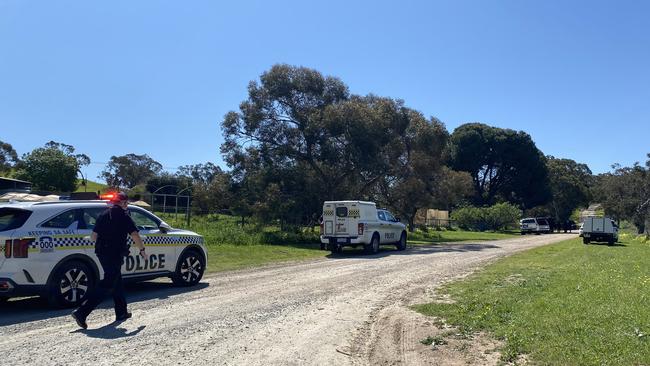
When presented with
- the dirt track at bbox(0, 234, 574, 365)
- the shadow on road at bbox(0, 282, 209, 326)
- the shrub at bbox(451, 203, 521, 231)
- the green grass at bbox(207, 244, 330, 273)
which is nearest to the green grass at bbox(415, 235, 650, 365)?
the dirt track at bbox(0, 234, 574, 365)

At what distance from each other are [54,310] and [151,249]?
2.37 meters

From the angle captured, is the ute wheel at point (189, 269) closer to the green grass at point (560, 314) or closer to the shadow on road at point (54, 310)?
the shadow on road at point (54, 310)

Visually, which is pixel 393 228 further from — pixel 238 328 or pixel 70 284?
pixel 238 328

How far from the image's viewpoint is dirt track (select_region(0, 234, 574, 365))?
6227 mm

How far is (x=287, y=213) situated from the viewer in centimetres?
2972

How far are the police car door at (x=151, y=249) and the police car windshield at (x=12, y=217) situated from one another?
6.85 feet

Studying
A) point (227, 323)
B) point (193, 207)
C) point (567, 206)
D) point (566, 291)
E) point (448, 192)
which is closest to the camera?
point (227, 323)

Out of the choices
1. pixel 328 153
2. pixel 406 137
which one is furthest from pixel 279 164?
pixel 406 137

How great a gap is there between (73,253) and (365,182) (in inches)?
998

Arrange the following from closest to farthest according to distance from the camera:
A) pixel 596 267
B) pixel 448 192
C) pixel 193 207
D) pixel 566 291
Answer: pixel 566 291 → pixel 596 267 → pixel 193 207 → pixel 448 192

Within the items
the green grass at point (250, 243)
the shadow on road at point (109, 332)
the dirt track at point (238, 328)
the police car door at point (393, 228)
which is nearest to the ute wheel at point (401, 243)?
the police car door at point (393, 228)

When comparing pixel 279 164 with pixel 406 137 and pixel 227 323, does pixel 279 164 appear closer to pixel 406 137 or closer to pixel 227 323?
pixel 406 137

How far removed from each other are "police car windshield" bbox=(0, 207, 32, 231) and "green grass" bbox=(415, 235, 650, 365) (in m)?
6.85

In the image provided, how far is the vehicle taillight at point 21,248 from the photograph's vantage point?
28.0ft
